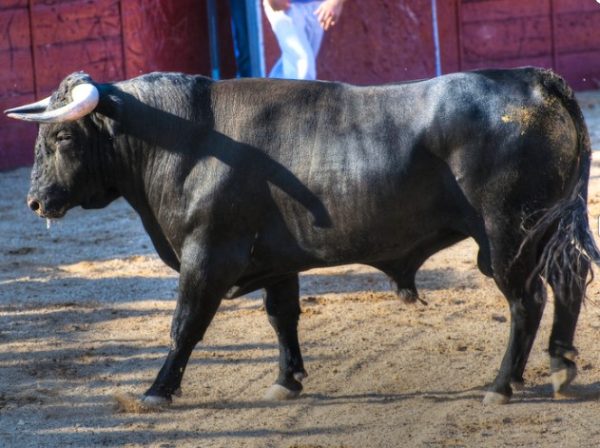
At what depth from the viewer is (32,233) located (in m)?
8.97

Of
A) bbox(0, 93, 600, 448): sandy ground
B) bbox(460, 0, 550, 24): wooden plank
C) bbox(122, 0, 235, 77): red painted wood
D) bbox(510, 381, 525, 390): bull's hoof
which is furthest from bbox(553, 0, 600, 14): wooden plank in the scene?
bbox(510, 381, 525, 390): bull's hoof

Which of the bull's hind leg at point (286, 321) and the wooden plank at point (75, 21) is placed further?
the wooden plank at point (75, 21)

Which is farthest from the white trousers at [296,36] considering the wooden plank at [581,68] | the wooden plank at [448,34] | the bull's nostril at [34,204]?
the bull's nostril at [34,204]

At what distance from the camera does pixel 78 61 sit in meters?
11.4

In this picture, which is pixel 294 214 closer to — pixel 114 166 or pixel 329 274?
pixel 114 166

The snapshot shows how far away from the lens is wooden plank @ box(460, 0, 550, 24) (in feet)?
43.2

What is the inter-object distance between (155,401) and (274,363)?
837mm

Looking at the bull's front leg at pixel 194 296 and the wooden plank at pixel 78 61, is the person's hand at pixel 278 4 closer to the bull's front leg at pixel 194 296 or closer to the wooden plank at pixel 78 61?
the wooden plank at pixel 78 61

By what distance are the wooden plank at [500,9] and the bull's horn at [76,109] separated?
8.48m

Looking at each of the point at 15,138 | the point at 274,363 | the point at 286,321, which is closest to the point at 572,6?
the point at 15,138

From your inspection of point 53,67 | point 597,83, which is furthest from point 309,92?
point 597,83

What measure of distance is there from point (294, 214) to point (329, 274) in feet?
8.10

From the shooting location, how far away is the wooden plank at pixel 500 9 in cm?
1316

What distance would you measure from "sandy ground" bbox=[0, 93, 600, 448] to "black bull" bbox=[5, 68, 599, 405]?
24 centimetres
